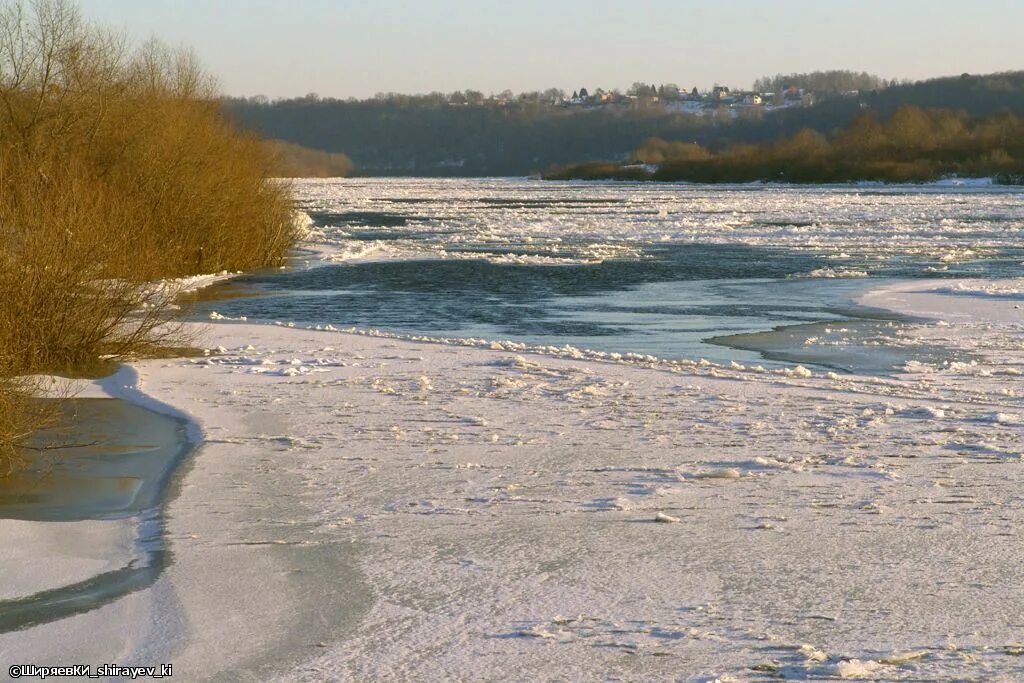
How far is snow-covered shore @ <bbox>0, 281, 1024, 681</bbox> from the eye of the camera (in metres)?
5.20

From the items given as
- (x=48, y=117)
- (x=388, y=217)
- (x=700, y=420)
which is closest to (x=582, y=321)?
(x=700, y=420)

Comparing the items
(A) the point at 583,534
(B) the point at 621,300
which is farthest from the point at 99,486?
(B) the point at 621,300

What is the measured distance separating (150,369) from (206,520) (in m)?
5.79

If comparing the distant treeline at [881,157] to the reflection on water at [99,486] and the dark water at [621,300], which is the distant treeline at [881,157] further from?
the reflection on water at [99,486]

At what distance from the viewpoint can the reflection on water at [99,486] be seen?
19.2 feet

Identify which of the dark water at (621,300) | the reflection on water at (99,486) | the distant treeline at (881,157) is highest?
the distant treeline at (881,157)

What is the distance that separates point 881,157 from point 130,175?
88.0 m

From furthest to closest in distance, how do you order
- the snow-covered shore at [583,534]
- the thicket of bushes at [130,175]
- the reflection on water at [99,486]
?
the thicket of bushes at [130,175]
the reflection on water at [99,486]
the snow-covered shore at [583,534]

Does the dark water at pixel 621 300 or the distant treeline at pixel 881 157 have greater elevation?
the distant treeline at pixel 881 157

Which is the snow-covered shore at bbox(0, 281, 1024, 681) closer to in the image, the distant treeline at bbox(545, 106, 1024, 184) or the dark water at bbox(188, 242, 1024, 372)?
the dark water at bbox(188, 242, 1024, 372)

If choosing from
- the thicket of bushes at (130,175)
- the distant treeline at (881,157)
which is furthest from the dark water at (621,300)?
the distant treeline at (881,157)

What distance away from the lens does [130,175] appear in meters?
25.2

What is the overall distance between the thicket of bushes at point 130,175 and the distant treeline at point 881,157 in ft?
205

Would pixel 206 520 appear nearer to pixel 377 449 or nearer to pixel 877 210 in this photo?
pixel 377 449
